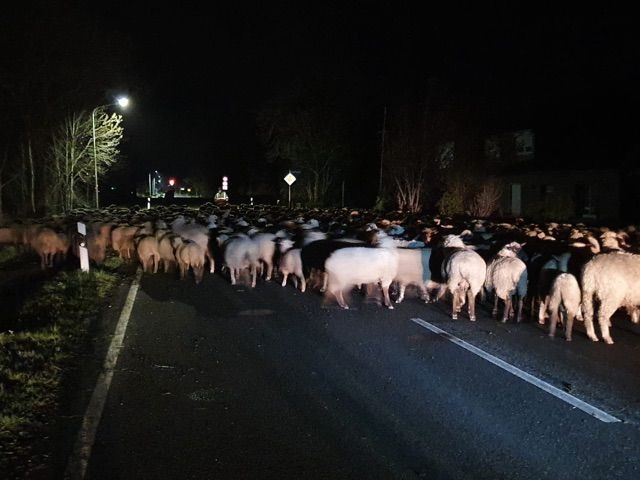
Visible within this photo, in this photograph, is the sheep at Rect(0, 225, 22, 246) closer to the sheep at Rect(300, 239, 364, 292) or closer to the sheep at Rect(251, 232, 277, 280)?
the sheep at Rect(251, 232, 277, 280)

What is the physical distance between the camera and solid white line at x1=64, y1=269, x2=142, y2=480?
15.8 feet

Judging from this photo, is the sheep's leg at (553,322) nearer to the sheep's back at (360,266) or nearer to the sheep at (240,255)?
the sheep's back at (360,266)

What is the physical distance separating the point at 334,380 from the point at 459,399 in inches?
53.7

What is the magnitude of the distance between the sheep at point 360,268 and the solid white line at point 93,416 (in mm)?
3733

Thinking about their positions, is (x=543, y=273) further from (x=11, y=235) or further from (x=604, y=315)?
(x=11, y=235)

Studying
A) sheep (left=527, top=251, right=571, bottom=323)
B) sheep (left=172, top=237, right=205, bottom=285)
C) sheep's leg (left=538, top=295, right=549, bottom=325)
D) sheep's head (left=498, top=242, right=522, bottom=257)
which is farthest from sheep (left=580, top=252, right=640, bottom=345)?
sheep (left=172, top=237, right=205, bottom=285)

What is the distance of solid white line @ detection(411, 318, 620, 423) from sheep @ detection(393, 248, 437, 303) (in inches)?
94.1

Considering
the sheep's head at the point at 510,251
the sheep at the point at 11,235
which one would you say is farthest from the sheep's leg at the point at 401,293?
the sheep at the point at 11,235

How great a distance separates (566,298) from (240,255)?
24.0 feet

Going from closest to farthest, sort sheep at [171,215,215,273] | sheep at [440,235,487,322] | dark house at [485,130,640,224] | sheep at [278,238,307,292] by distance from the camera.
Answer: sheep at [440,235,487,322]
sheep at [278,238,307,292]
sheep at [171,215,215,273]
dark house at [485,130,640,224]

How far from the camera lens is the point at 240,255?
45.9 feet

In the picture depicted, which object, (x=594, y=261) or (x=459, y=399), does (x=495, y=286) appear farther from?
(x=459, y=399)

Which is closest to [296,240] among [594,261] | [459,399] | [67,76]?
[594,261]

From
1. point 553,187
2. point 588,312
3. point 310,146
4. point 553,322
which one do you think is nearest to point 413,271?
point 553,322
